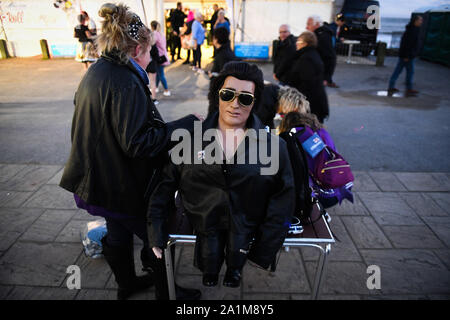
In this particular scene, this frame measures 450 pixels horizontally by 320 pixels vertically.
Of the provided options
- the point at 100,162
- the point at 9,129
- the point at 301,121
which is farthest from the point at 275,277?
the point at 9,129

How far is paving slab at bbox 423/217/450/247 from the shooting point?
3314 millimetres

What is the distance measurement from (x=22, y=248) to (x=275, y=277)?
8.18ft

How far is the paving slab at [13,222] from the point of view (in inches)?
127

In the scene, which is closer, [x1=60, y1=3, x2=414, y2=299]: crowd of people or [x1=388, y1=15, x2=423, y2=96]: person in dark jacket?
[x1=60, y1=3, x2=414, y2=299]: crowd of people

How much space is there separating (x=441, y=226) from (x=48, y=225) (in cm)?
435

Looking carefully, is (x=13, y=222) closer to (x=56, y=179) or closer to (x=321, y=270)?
(x=56, y=179)

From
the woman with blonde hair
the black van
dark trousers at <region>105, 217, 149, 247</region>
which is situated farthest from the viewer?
the black van

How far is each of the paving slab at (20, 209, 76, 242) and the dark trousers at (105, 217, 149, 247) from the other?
1.41 m

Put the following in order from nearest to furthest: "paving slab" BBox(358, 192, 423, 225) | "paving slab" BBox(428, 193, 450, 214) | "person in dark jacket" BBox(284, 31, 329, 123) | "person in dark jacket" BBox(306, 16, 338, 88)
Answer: "paving slab" BBox(358, 192, 423, 225) → "paving slab" BBox(428, 193, 450, 214) → "person in dark jacket" BBox(284, 31, 329, 123) → "person in dark jacket" BBox(306, 16, 338, 88)

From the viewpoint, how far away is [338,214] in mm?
3713

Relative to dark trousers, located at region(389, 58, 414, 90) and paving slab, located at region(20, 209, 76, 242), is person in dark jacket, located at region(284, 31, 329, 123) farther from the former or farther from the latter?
dark trousers, located at region(389, 58, 414, 90)

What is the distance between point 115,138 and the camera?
6.15ft
